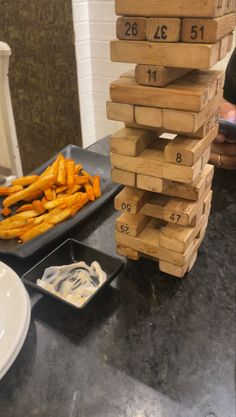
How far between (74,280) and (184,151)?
1.09 feet

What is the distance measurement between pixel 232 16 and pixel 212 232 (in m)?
0.47

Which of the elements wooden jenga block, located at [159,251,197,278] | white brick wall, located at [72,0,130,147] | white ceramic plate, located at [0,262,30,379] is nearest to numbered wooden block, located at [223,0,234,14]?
wooden jenga block, located at [159,251,197,278]

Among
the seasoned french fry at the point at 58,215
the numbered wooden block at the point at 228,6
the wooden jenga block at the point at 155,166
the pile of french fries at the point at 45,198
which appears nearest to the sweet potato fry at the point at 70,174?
the pile of french fries at the point at 45,198

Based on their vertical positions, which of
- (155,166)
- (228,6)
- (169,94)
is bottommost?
(155,166)

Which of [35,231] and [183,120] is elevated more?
[183,120]

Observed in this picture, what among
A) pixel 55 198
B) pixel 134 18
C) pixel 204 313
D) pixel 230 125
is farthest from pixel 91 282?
pixel 230 125

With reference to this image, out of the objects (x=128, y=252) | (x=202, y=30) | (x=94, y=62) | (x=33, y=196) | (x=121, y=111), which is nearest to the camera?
(x=202, y=30)

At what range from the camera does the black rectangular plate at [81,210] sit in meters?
0.81

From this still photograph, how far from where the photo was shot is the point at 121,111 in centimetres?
64

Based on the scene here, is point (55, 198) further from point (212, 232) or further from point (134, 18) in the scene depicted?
point (134, 18)

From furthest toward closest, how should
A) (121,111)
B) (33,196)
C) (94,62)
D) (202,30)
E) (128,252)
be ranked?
(94,62), (33,196), (128,252), (121,111), (202,30)

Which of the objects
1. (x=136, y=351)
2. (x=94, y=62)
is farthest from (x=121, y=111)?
(x=94, y=62)

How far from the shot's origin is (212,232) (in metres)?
0.90

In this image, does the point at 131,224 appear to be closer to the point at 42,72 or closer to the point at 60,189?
the point at 60,189
